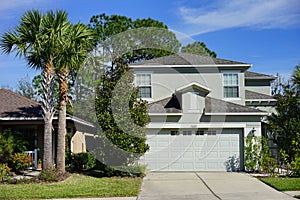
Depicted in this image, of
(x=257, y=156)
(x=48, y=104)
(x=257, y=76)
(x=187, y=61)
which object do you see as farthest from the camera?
(x=257, y=76)

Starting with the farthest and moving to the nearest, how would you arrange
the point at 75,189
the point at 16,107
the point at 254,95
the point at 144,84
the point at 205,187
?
1. the point at 254,95
2. the point at 144,84
3. the point at 16,107
4. the point at 205,187
5. the point at 75,189

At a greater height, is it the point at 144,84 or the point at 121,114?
the point at 144,84

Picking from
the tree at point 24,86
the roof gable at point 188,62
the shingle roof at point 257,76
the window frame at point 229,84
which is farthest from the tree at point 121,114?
the tree at point 24,86

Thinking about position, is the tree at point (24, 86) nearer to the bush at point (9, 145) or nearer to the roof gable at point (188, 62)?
the roof gable at point (188, 62)

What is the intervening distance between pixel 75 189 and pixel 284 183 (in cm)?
733

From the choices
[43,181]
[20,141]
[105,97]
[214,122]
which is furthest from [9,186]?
[214,122]

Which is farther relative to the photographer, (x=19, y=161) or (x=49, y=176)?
(x=19, y=161)

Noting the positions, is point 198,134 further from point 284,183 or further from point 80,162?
point 80,162

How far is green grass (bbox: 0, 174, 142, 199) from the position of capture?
11609 millimetres

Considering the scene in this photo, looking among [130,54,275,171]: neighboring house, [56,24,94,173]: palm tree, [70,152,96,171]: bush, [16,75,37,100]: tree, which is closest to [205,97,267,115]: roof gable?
[130,54,275,171]: neighboring house

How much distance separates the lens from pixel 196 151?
59.5 ft

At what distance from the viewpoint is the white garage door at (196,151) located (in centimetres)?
1812

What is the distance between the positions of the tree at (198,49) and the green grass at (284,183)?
19903mm

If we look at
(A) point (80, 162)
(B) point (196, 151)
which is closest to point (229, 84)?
(B) point (196, 151)
